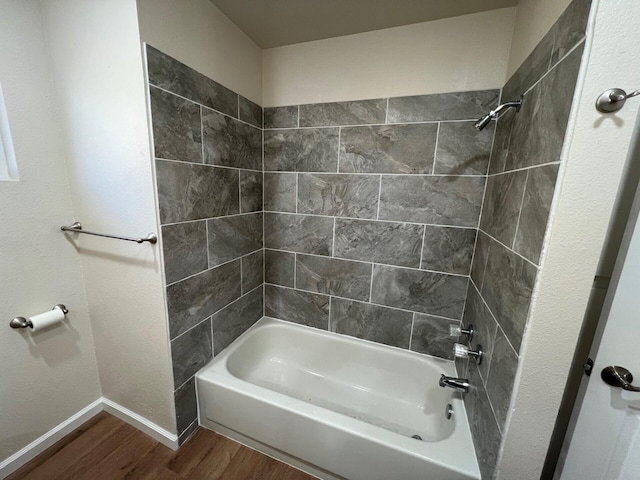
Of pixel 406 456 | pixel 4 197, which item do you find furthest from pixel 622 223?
pixel 4 197

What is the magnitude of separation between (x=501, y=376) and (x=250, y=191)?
58.9 inches

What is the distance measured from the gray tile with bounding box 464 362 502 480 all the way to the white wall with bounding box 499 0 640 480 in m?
0.08

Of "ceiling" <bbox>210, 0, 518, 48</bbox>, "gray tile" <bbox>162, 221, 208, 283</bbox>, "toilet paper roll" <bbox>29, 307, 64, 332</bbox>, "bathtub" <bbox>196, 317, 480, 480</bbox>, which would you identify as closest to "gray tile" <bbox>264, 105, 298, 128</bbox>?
"ceiling" <bbox>210, 0, 518, 48</bbox>

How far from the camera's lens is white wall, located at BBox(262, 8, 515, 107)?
46.1 inches

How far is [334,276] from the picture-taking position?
1.63m

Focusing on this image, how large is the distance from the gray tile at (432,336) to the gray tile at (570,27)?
125 cm

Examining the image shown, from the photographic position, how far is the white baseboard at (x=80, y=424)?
3.71 feet

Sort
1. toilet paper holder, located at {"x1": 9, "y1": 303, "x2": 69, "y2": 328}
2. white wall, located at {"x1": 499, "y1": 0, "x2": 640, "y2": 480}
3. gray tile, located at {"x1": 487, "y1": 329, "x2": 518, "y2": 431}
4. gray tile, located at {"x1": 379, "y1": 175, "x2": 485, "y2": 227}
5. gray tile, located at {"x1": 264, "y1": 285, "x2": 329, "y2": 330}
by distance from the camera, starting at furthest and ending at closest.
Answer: gray tile, located at {"x1": 264, "y1": 285, "x2": 329, "y2": 330}
gray tile, located at {"x1": 379, "y1": 175, "x2": 485, "y2": 227}
toilet paper holder, located at {"x1": 9, "y1": 303, "x2": 69, "y2": 328}
gray tile, located at {"x1": 487, "y1": 329, "x2": 518, "y2": 431}
white wall, located at {"x1": 499, "y1": 0, "x2": 640, "y2": 480}

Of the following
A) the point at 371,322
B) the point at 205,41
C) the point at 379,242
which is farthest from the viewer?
the point at 371,322

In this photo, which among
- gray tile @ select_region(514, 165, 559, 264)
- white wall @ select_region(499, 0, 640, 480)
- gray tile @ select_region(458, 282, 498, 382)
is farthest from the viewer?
gray tile @ select_region(458, 282, 498, 382)

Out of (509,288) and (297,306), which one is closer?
(509,288)

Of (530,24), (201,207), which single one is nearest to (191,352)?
(201,207)

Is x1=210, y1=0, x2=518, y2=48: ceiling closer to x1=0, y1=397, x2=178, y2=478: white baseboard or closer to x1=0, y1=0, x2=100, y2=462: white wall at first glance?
x1=0, y1=0, x2=100, y2=462: white wall

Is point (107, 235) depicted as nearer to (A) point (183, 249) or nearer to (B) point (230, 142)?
(A) point (183, 249)
